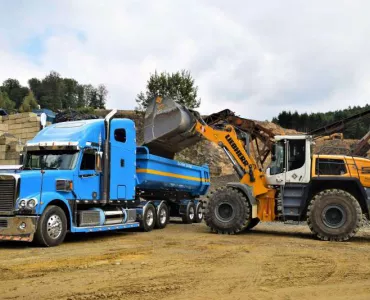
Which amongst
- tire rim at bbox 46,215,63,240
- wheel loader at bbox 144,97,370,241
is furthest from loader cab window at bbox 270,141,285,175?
tire rim at bbox 46,215,63,240

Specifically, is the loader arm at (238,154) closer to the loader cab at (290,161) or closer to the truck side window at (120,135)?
the loader cab at (290,161)

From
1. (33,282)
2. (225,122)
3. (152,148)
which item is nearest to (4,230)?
(33,282)

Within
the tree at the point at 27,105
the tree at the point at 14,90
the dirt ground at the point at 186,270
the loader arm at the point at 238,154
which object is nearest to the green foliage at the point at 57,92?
the tree at the point at 14,90

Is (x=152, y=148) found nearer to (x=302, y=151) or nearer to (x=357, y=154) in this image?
(x=302, y=151)

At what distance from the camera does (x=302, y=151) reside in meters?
13.3

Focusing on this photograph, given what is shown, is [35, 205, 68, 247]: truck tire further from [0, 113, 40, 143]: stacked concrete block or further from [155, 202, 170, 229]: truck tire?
[0, 113, 40, 143]: stacked concrete block

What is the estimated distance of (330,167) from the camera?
12.9m

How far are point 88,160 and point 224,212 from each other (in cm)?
457

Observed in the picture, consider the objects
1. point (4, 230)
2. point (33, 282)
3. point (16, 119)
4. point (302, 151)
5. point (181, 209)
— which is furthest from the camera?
point (16, 119)

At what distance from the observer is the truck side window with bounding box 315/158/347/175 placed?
1278cm

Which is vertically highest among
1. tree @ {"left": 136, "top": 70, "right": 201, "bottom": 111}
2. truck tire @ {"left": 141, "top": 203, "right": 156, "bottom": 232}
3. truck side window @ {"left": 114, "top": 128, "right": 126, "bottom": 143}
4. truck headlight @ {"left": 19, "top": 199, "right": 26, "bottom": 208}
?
tree @ {"left": 136, "top": 70, "right": 201, "bottom": 111}

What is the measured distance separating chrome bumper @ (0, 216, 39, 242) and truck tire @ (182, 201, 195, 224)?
8.45 meters

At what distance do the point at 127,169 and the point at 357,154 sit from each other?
744 centimetres

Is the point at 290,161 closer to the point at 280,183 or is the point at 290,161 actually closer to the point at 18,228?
the point at 280,183
